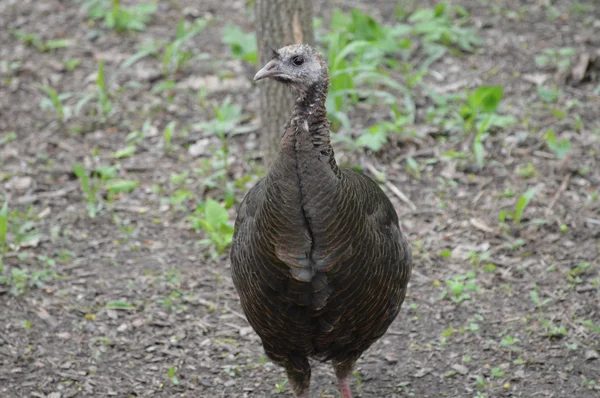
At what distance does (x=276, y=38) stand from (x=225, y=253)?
1.61 m

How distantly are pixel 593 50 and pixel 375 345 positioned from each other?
4.23m

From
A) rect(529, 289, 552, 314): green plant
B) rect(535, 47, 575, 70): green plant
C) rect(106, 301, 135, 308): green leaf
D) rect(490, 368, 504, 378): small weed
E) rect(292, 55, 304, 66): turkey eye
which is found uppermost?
rect(292, 55, 304, 66): turkey eye

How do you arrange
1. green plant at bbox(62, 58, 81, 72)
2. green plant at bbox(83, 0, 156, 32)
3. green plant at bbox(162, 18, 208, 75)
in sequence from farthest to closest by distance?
green plant at bbox(83, 0, 156, 32) → green plant at bbox(62, 58, 81, 72) → green plant at bbox(162, 18, 208, 75)

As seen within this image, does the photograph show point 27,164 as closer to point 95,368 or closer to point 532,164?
point 95,368

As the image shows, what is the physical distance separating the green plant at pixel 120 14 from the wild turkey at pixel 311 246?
504cm

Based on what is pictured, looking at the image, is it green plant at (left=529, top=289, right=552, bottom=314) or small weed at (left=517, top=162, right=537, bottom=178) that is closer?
green plant at (left=529, top=289, right=552, bottom=314)

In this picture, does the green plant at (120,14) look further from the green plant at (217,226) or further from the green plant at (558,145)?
the green plant at (558,145)

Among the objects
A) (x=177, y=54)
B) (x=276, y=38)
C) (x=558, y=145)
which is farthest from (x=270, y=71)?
(x=177, y=54)

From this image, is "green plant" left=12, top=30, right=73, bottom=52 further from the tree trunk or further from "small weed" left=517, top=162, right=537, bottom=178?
"small weed" left=517, top=162, right=537, bottom=178

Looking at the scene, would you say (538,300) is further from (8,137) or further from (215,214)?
(8,137)

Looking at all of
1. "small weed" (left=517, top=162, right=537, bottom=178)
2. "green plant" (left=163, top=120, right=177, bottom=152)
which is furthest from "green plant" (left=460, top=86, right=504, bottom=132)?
"green plant" (left=163, top=120, right=177, bottom=152)

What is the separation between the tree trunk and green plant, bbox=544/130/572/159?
218 centimetres

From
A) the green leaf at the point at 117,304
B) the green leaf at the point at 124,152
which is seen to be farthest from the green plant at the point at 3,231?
the green leaf at the point at 124,152

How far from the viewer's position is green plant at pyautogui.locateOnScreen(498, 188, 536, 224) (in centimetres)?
527
